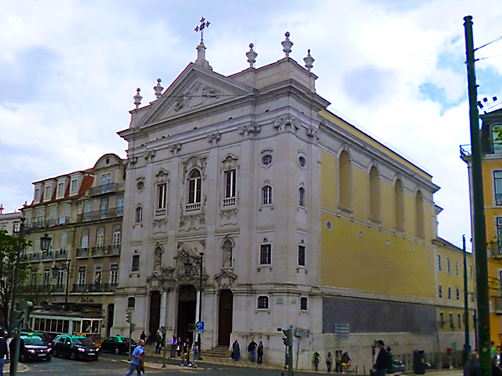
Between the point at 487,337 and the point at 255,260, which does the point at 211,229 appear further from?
the point at 487,337

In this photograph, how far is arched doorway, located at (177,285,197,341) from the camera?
42812 millimetres

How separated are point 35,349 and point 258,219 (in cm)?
1625

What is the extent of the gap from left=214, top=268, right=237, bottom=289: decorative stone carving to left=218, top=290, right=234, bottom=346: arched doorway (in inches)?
25.4

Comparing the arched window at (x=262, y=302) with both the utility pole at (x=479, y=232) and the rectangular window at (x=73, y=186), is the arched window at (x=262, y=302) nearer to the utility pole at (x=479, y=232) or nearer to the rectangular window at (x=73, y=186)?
the utility pole at (x=479, y=232)

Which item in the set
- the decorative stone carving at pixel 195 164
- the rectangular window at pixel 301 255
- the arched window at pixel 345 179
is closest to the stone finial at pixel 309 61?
the arched window at pixel 345 179

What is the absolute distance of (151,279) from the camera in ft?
149

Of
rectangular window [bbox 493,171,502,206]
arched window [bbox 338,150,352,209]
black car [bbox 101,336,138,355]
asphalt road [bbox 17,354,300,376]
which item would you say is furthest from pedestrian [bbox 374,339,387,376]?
arched window [bbox 338,150,352,209]

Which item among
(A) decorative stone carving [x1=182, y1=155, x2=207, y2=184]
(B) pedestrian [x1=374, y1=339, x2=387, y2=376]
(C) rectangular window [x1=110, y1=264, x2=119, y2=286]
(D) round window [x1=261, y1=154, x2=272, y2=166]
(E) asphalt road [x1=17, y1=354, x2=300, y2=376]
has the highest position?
(A) decorative stone carving [x1=182, y1=155, x2=207, y2=184]

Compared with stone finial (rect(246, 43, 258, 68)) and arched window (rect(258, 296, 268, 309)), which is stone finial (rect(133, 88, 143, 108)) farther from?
arched window (rect(258, 296, 268, 309))

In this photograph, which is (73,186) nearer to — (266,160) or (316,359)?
(266,160)

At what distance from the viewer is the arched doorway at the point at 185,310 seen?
42.8 m

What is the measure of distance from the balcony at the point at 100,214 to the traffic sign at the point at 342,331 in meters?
23.5

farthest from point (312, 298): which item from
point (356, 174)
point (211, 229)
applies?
point (356, 174)

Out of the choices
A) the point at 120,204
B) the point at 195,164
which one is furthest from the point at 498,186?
the point at 120,204
